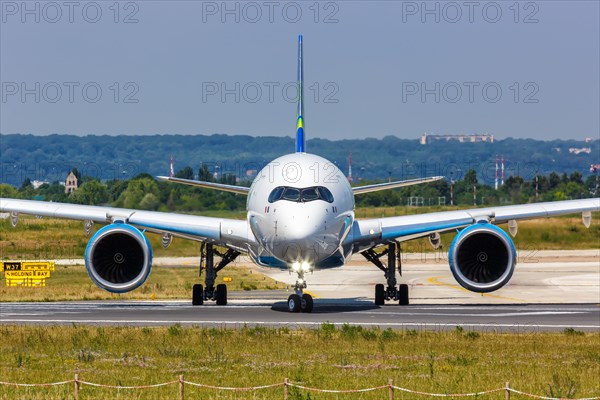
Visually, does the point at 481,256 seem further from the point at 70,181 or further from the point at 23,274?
the point at 70,181

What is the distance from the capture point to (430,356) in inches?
1096

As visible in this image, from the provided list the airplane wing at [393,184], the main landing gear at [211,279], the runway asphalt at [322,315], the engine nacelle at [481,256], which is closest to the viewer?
the runway asphalt at [322,315]

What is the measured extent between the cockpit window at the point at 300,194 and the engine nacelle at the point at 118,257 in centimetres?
502

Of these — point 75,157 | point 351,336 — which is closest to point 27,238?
point 351,336

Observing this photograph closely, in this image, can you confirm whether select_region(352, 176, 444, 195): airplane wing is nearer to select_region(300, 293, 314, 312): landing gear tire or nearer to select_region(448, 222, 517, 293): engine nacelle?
select_region(448, 222, 517, 293): engine nacelle

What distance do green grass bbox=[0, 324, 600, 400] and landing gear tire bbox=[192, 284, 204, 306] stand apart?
963 cm

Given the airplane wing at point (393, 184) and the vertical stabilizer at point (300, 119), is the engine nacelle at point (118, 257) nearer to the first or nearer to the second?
the airplane wing at point (393, 184)

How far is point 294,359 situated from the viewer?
27531mm

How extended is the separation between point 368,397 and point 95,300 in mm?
29769

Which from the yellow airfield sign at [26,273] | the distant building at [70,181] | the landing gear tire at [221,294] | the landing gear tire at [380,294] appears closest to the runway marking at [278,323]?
the landing gear tire at [221,294]

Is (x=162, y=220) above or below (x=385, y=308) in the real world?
above

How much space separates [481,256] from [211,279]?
1031 centimetres

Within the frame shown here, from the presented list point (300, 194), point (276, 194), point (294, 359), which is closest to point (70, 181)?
point (276, 194)

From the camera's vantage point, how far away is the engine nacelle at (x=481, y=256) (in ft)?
125
